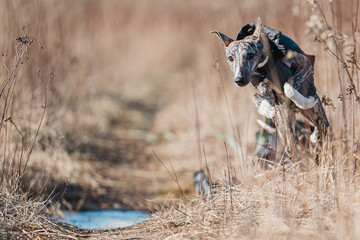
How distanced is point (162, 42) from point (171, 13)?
241cm

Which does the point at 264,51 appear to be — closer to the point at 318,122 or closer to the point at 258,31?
the point at 258,31

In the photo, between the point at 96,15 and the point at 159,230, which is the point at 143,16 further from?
the point at 159,230

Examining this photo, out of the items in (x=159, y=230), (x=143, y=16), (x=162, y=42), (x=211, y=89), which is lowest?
(x=159, y=230)

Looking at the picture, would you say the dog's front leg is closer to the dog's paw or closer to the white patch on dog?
the dog's paw

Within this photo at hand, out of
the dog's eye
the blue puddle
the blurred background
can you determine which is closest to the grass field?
the blurred background

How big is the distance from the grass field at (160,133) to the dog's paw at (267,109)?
1.59 ft

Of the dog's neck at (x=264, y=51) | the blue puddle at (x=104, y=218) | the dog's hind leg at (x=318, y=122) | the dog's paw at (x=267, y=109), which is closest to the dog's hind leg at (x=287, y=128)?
the dog's hind leg at (x=318, y=122)

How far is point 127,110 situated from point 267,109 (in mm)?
6367

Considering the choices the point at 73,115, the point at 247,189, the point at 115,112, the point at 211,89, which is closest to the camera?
the point at 247,189

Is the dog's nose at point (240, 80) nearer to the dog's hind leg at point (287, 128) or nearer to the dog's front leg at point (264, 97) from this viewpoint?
the dog's front leg at point (264, 97)

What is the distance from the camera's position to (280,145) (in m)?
3.37

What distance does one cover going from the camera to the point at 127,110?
351 inches

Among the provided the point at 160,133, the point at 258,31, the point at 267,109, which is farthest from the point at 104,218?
the point at 160,133

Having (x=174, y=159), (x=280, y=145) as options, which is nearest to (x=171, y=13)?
(x=174, y=159)
